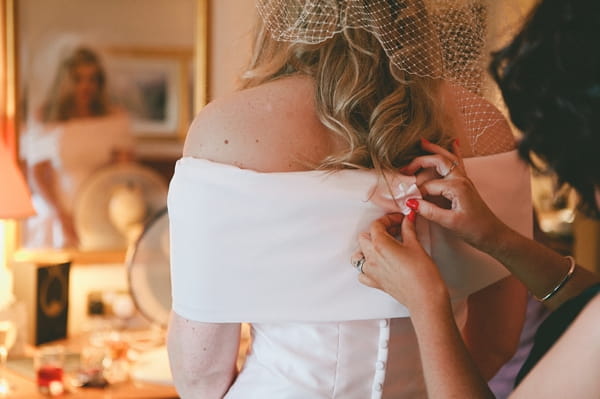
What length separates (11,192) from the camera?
1.80 meters

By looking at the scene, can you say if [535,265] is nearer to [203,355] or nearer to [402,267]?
[402,267]

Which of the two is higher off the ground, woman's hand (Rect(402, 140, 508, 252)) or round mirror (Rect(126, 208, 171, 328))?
woman's hand (Rect(402, 140, 508, 252))

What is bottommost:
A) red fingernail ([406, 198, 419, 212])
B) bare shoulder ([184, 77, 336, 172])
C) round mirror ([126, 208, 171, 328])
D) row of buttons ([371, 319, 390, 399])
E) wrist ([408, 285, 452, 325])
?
round mirror ([126, 208, 171, 328])

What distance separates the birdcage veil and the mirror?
3.59 feet

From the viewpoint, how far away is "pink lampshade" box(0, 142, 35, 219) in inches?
70.3

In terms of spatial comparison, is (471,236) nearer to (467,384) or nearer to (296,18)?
(467,384)

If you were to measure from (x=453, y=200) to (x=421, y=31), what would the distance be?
248mm

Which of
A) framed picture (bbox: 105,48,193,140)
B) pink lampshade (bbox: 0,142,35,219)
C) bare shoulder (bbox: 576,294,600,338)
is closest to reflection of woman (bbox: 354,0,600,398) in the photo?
bare shoulder (bbox: 576,294,600,338)

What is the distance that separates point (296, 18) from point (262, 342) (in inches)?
18.4

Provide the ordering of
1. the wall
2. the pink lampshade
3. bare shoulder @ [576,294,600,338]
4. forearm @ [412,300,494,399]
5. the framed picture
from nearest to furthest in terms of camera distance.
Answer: bare shoulder @ [576,294,600,338] → forearm @ [412,300,494,399] → the pink lampshade → the framed picture → the wall

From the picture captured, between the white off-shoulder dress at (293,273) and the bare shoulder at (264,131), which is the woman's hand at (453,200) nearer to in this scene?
the white off-shoulder dress at (293,273)

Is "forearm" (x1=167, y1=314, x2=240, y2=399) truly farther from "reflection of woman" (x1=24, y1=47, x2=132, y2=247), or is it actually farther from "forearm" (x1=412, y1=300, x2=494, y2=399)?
"reflection of woman" (x1=24, y1=47, x2=132, y2=247)

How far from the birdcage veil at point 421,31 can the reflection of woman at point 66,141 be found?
3.60ft

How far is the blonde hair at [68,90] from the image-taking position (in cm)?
208
